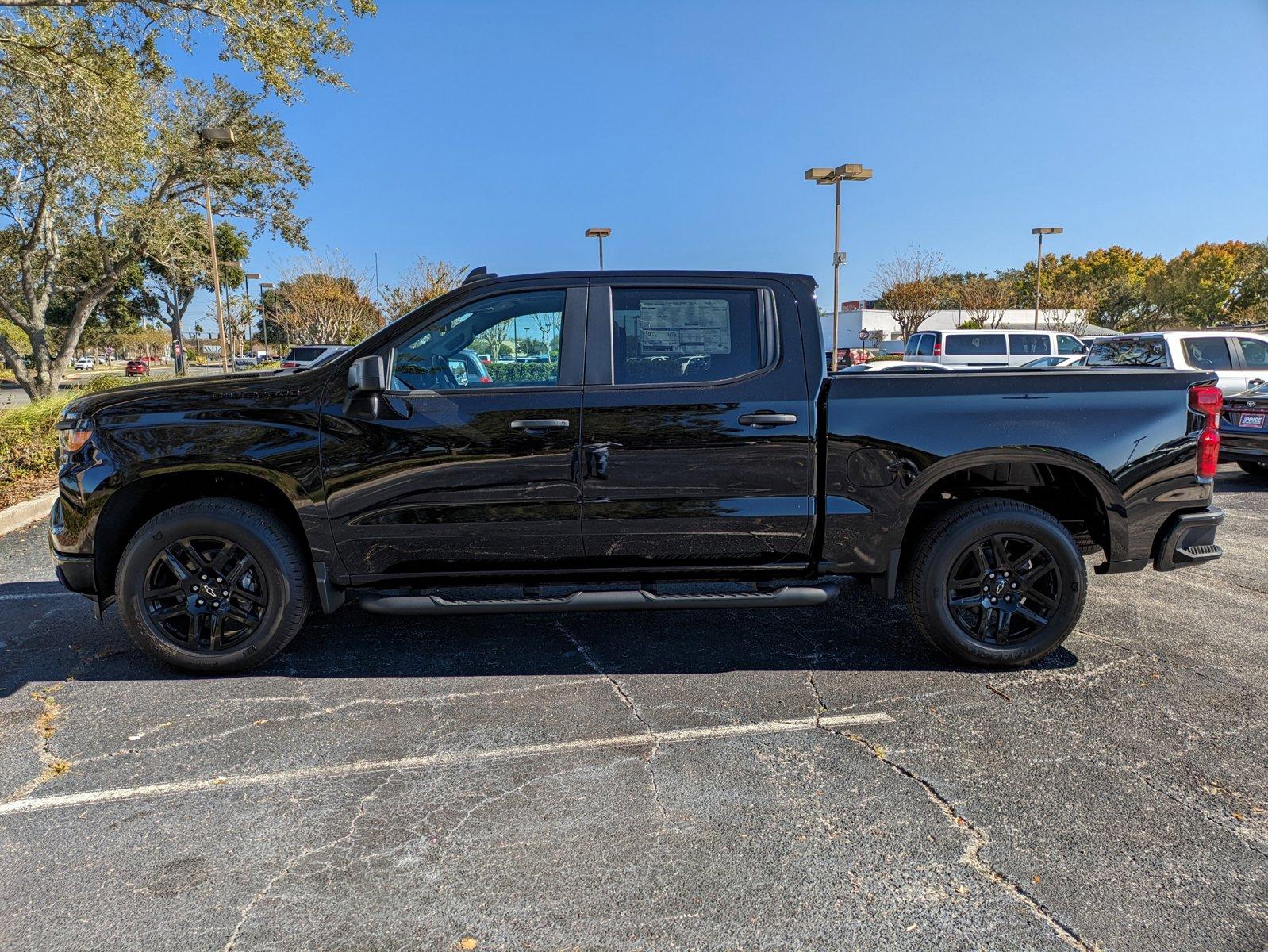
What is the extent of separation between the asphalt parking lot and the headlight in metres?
1.16

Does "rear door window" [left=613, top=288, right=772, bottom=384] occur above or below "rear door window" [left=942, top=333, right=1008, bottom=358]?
below

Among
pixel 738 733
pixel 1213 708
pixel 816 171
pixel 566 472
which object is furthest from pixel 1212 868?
pixel 816 171

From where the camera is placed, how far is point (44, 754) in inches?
128

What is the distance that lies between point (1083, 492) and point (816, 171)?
19067 millimetres

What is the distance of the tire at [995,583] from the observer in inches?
155

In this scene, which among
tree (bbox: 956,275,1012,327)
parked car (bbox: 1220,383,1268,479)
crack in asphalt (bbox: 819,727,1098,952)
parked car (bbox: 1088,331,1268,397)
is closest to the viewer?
crack in asphalt (bbox: 819,727,1098,952)

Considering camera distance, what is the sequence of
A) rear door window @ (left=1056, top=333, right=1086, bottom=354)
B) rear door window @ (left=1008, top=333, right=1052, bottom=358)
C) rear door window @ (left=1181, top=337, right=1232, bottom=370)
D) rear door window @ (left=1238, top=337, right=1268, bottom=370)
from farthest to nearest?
rear door window @ (left=1056, top=333, right=1086, bottom=354), rear door window @ (left=1008, top=333, right=1052, bottom=358), rear door window @ (left=1238, top=337, right=1268, bottom=370), rear door window @ (left=1181, top=337, right=1232, bottom=370)

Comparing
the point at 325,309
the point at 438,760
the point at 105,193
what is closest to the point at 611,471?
the point at 438,760

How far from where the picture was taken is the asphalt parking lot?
2.28 meters

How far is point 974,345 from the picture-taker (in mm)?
22422

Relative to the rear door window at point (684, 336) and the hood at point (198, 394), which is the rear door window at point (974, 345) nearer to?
→ the rear door window at point (684, 336)

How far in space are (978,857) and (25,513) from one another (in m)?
8.84

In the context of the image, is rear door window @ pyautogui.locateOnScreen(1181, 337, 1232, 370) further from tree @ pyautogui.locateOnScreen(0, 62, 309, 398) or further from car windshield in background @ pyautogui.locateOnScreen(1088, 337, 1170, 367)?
tree @ pyautogui.locateOnScreen(0, 62, 309, 398)

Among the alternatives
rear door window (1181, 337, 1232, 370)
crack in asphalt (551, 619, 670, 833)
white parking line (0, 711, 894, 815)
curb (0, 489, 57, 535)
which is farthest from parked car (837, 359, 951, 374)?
curb (0, 489, 57, 535)
